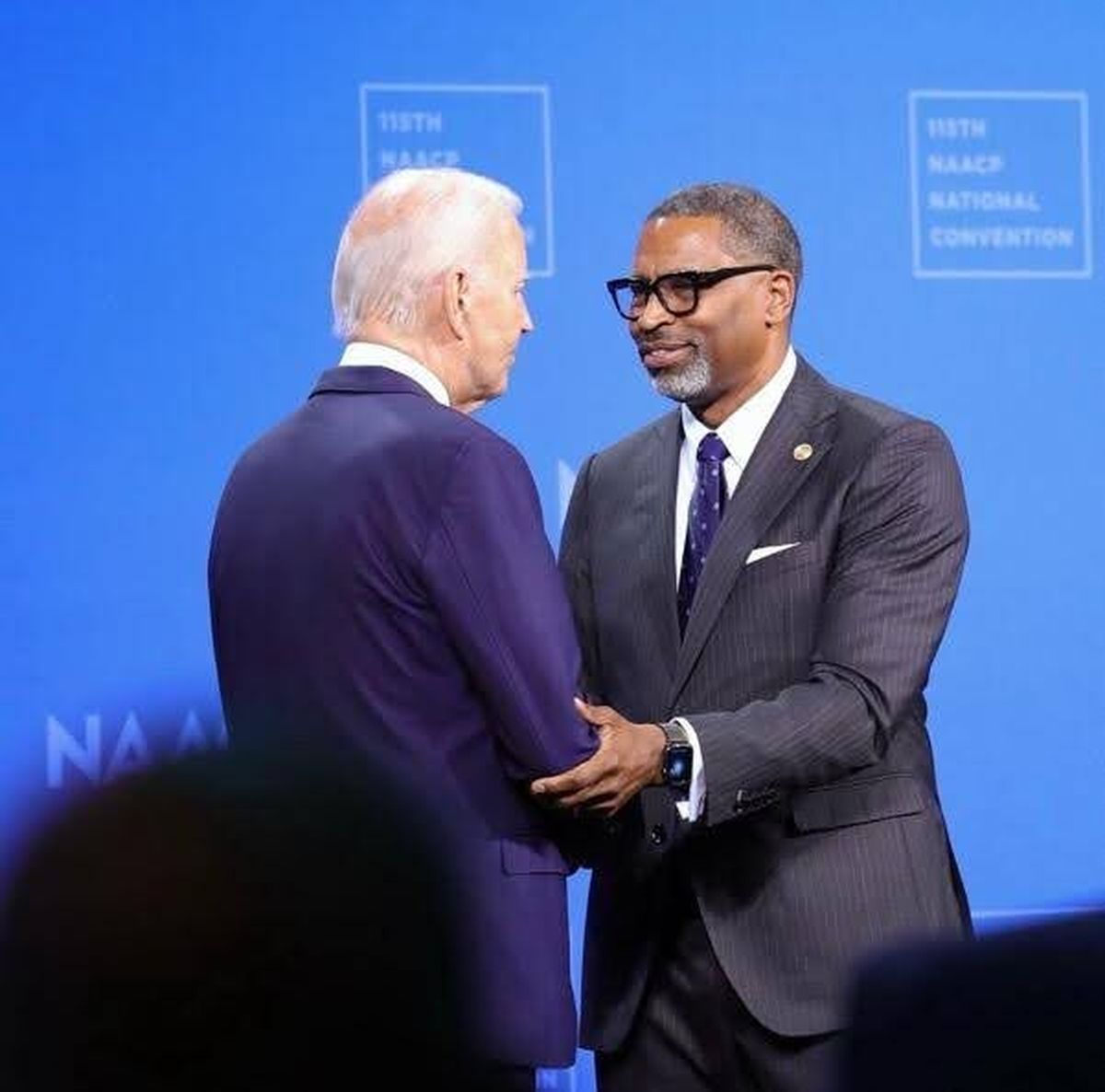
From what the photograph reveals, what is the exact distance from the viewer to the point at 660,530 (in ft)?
10.4

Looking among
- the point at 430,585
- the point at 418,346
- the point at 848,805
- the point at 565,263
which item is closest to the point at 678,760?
the point at 848,805

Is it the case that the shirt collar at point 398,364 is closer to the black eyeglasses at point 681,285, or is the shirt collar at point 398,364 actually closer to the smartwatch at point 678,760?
the smartwatch at point 678,760

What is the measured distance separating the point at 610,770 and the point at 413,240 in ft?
2.17

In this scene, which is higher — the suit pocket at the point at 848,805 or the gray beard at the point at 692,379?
the gray beard at the point at 692,379

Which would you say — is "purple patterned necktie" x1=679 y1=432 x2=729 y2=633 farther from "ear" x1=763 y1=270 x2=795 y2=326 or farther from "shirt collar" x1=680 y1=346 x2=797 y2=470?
"ear" x1=763 y1=270 x2=795 y2=326

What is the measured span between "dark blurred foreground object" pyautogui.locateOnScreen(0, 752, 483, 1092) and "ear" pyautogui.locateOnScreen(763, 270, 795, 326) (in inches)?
93.3

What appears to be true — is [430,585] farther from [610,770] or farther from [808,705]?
[808,705]

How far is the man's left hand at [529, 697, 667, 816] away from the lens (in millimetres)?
2580

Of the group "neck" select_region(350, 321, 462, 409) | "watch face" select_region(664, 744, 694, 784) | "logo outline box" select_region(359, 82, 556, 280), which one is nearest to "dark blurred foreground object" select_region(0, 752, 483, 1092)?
"neck" select_region(350, 321, 462, 409)

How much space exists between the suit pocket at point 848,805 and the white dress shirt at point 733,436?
35 cm

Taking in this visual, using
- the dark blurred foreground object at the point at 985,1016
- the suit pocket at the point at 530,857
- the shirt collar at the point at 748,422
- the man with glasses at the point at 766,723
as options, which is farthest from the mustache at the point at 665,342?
the dark blurred foreground object at the point at 985,1016

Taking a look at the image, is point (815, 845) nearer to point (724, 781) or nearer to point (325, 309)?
point (724, 781)

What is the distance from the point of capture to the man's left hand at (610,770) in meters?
2.58

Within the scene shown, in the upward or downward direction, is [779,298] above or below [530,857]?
above
